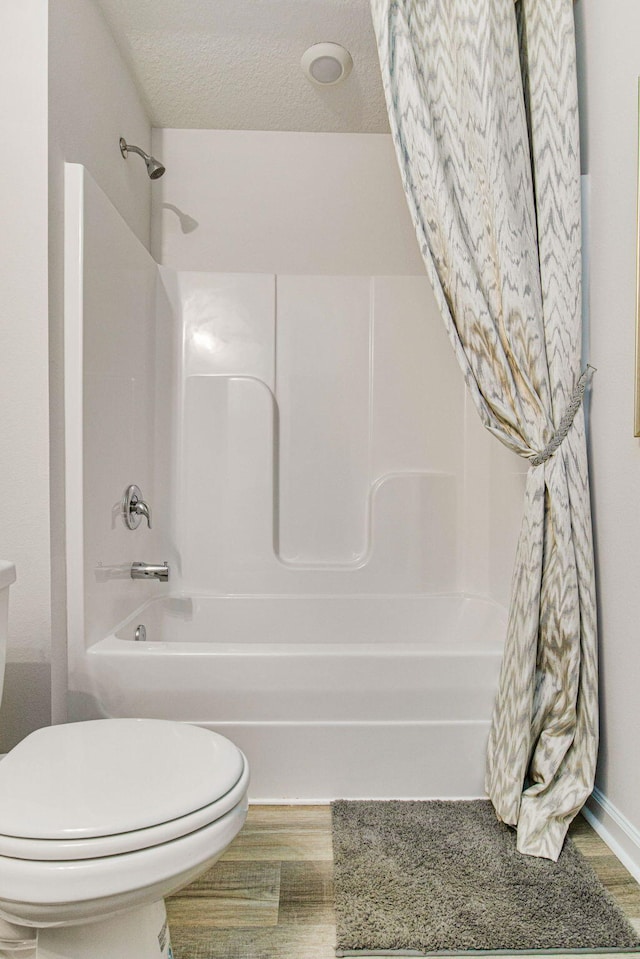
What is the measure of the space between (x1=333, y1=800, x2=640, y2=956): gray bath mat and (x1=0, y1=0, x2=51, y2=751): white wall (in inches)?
34.8

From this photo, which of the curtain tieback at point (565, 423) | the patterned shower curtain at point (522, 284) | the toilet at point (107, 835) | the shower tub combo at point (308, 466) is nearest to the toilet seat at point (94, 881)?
the toilet at point (107, 835)

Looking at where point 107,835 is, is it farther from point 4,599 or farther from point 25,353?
point 25,353

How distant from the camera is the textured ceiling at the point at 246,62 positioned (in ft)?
7.58

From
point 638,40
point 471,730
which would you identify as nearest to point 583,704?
point 471,730

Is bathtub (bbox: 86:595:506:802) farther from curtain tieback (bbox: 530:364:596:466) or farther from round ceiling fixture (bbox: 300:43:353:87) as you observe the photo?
round ceiling fixture (bbox: 300:43:353:87)

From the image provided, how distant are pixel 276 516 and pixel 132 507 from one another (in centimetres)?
71

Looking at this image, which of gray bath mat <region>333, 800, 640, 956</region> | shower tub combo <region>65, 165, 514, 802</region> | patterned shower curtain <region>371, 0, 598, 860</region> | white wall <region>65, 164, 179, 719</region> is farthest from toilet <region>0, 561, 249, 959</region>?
shower tub combo <region>65, 165, 514, 802</region>

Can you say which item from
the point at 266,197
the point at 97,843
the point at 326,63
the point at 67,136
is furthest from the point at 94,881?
the point at 266,197

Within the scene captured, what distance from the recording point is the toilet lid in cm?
111

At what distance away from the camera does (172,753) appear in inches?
52.7

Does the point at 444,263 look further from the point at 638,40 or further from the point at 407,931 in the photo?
the point at 407,931

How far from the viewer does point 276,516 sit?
2920 mm

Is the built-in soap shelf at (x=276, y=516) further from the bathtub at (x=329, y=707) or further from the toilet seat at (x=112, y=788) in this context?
the toilet seat at (x=112, y=788)

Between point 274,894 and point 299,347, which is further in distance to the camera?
point 299,347
